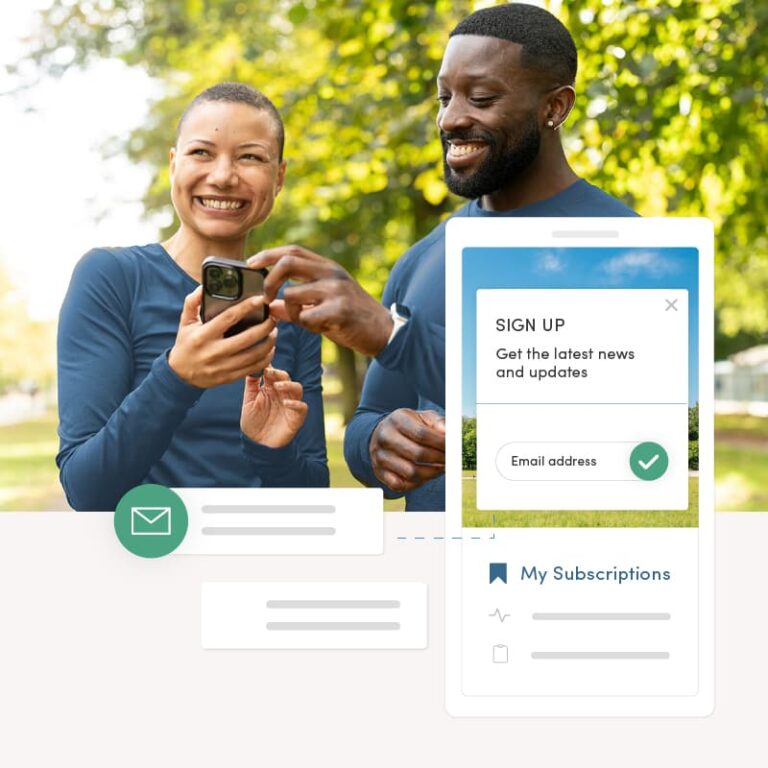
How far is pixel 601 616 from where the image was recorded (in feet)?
4.58

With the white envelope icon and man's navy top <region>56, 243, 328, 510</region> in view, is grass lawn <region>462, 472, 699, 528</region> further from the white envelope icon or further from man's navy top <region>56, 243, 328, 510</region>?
the white envelope icon

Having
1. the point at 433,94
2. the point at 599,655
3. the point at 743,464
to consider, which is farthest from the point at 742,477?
the point at 599,655

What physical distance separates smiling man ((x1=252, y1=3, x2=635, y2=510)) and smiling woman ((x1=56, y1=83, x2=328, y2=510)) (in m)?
0.11

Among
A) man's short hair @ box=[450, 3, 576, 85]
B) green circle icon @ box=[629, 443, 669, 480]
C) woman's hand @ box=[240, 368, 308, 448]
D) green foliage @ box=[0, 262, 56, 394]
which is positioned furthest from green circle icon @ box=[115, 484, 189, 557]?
green foliage @ box=[0, 262, 56, 394]

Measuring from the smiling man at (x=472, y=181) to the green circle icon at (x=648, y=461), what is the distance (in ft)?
0.82

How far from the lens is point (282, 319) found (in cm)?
132

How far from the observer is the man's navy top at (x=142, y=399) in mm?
1375

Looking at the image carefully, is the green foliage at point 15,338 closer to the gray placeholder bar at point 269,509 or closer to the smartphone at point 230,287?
the gray placeholder bar at point 269,509

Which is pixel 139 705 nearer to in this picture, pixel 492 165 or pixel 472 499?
pixel 472 499

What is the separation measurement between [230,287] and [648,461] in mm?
575

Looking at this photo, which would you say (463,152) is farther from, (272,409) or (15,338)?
(15,338)

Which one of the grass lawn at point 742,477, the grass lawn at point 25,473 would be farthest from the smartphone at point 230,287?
the grass lawn at point 742,477

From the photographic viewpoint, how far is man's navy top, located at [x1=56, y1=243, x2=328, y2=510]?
1.38 meters

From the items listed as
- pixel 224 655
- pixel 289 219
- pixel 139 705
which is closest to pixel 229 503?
pixel 224 655
